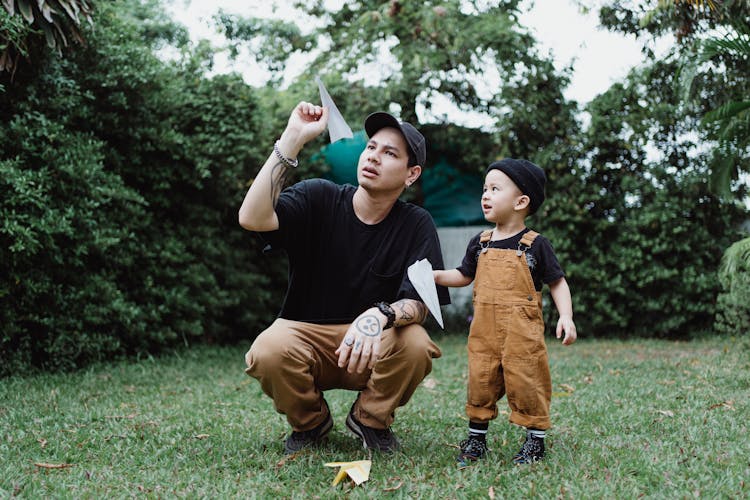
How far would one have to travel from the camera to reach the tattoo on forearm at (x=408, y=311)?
2.88m

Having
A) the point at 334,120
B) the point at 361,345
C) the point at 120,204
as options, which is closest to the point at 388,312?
the point at 361,345

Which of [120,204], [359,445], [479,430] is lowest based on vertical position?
[359,445]

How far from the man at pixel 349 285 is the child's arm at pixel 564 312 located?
19.2 inches

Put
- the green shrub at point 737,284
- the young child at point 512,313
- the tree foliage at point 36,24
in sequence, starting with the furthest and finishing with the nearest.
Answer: the green shrub at point 737,284
the tree foliage at point 36,24
the young child at point 512,313

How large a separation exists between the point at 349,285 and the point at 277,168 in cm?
66

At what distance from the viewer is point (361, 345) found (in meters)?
2.65

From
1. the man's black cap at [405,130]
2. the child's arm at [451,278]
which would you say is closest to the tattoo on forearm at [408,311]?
the child's arm at [451,278]

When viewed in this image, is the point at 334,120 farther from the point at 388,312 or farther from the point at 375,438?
the point at 375,438

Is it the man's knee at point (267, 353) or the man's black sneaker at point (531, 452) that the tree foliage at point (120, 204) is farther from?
the man's black sneaker at point (531, 452)

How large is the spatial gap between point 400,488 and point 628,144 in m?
6.69

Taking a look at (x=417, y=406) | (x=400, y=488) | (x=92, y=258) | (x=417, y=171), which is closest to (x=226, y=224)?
(x=92, y=258)

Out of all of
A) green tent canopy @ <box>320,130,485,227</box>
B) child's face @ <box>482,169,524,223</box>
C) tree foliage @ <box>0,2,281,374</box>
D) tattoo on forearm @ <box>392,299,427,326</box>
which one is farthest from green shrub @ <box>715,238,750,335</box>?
tree foliage @ <box>0,2,281,374</box>

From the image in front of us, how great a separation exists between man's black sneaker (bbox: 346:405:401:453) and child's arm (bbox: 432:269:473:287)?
72cm

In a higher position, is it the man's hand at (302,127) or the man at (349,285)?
the man's hand at (302,127)
